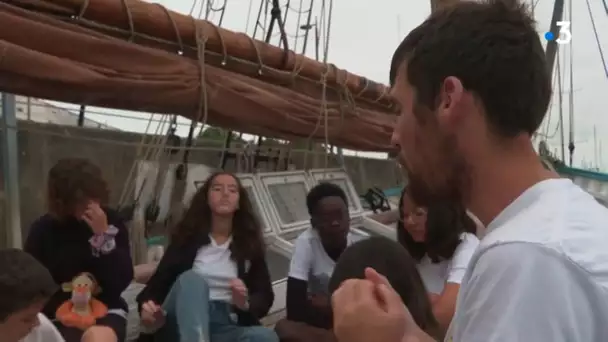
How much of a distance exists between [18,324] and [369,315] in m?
1.25

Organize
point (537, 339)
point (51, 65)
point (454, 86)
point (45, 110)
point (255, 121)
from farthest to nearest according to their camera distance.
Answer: point (45, 110) < point (255, 121) < point (51, 65) < point (454, 86) < point (537, 339)

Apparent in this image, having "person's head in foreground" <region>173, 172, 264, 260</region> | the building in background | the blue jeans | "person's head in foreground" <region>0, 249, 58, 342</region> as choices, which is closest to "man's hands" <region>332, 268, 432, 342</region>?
"person's head in foreground" <region>0, 249, 58, 342</region>

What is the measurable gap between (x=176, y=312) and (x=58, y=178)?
2.05ft

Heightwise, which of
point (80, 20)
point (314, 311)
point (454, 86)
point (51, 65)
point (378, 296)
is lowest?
point (314, 311)

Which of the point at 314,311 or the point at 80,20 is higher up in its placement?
the point at 80,20

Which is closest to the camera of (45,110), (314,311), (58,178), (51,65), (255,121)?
(51,65)

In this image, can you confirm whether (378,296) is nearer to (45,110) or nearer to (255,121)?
(255,121)

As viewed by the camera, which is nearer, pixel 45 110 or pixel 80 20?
pixel 80 20

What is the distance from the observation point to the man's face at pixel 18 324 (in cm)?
178

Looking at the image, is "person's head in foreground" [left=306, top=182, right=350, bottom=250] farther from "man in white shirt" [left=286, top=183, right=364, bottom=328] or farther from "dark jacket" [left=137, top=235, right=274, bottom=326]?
"dark jacket" [left=137, top=235, right=274, bottom=326]

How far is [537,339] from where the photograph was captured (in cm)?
61

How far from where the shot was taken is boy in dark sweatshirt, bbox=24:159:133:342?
2.48 metres

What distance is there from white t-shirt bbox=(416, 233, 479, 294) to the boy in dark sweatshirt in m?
1.06

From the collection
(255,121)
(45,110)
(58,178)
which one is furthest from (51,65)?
(45,110)
